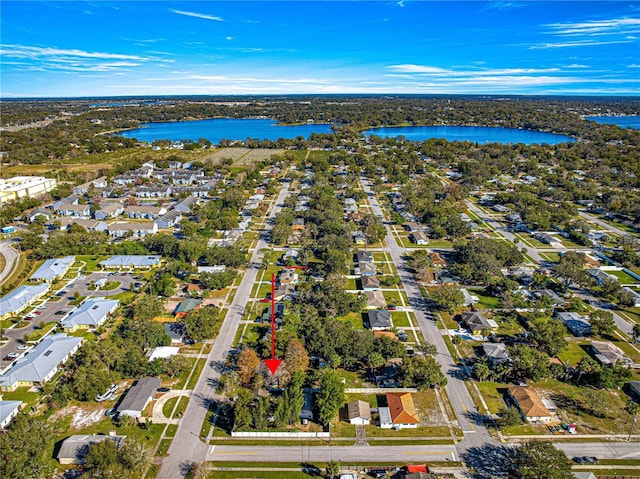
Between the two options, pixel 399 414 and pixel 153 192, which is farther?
pixel 153 192

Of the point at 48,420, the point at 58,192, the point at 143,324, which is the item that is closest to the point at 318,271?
the point at 143,324

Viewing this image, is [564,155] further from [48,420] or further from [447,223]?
[48,420]

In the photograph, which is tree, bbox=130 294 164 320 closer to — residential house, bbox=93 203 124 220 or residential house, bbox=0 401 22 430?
residential house, bbox=0 401 22 430

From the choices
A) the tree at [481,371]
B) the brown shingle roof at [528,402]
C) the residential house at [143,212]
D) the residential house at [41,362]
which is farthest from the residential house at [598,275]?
the residential house at [143,212]

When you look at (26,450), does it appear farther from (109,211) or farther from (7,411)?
(109,211)

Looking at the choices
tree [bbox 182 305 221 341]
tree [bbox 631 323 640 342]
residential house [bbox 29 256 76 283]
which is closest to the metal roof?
tree [bbox 182 305 221 341]

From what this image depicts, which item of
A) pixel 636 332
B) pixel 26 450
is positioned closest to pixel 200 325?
pixel 26 450
